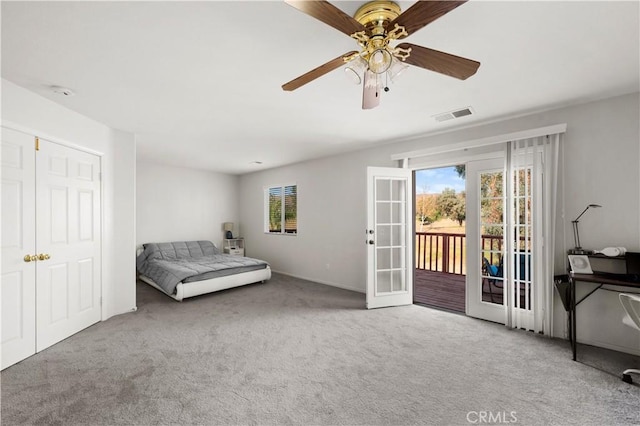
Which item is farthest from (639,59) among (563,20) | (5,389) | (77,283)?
(77,283)

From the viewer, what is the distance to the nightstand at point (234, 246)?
278 inches

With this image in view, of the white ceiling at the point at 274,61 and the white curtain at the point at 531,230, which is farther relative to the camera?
the white curtain at the point at 531,230

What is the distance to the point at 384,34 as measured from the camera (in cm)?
151

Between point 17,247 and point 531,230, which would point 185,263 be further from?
point 531,230

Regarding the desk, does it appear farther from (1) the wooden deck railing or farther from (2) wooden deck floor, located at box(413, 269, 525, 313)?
(1) the wooden deck railing

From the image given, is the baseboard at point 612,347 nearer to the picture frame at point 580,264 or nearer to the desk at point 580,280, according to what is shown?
the desk at point 580,280

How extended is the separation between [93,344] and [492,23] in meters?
4.41

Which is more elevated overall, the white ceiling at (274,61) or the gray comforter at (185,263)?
the white ceiling at (274,61)

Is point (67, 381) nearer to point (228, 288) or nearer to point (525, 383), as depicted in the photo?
point (228, 288)

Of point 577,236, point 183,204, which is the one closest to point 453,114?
point 577,236

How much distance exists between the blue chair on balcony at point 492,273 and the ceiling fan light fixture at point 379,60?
305 centimetres

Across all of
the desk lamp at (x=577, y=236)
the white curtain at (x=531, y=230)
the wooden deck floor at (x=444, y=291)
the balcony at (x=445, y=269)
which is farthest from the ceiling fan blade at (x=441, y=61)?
the wooden deck floor at (x=444, y=291)

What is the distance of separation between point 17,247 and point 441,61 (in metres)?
3.78

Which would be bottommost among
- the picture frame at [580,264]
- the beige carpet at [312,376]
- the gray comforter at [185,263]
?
the beige carpet at [312,376]
